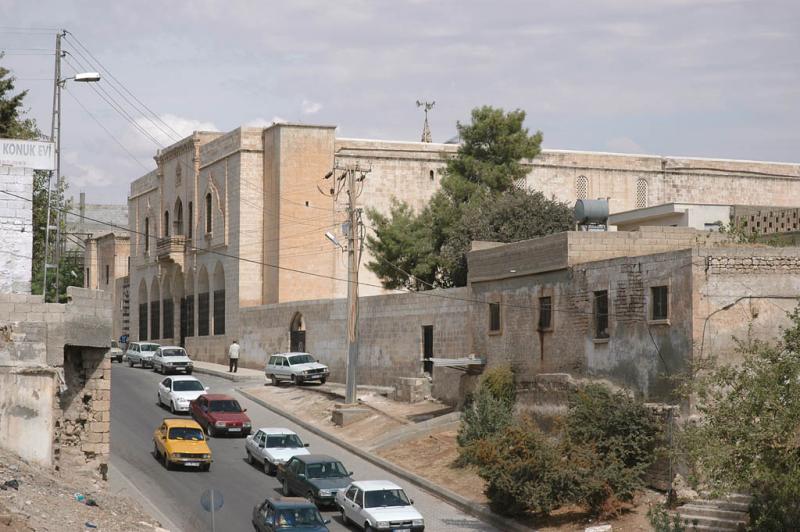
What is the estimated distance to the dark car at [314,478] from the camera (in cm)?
2959

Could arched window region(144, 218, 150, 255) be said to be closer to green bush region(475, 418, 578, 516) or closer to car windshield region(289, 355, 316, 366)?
car windshield region(289, 355, 316, 366)

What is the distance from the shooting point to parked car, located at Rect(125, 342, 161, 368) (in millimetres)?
56812

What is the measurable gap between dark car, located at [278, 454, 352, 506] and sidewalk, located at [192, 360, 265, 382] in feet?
71.0

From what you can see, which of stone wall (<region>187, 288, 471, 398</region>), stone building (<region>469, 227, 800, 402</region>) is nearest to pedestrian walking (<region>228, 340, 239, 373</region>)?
stone wall (<region>187, 288, 471, 398</region>)

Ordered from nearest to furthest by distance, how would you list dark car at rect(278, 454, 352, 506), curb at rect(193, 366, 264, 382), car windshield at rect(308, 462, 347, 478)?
dark car at rect(278, 454, 352, 506)
car windshield at rect(308, 462, 347, 478)
curb at rect(193, 366, 264, 382)

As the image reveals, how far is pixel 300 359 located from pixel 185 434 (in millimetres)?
15407

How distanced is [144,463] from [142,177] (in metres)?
47.4

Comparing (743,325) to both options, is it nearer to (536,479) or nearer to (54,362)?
(536,479)

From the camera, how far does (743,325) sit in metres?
28.8

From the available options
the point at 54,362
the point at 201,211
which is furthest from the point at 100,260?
the point at 54,362

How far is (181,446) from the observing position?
33.2 m

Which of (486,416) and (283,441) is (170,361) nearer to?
(283,441)

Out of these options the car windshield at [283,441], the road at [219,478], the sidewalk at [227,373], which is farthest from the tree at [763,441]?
the sidewalk at [227,373]

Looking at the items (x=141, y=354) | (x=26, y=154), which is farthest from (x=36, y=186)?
(x=26, y=154)
